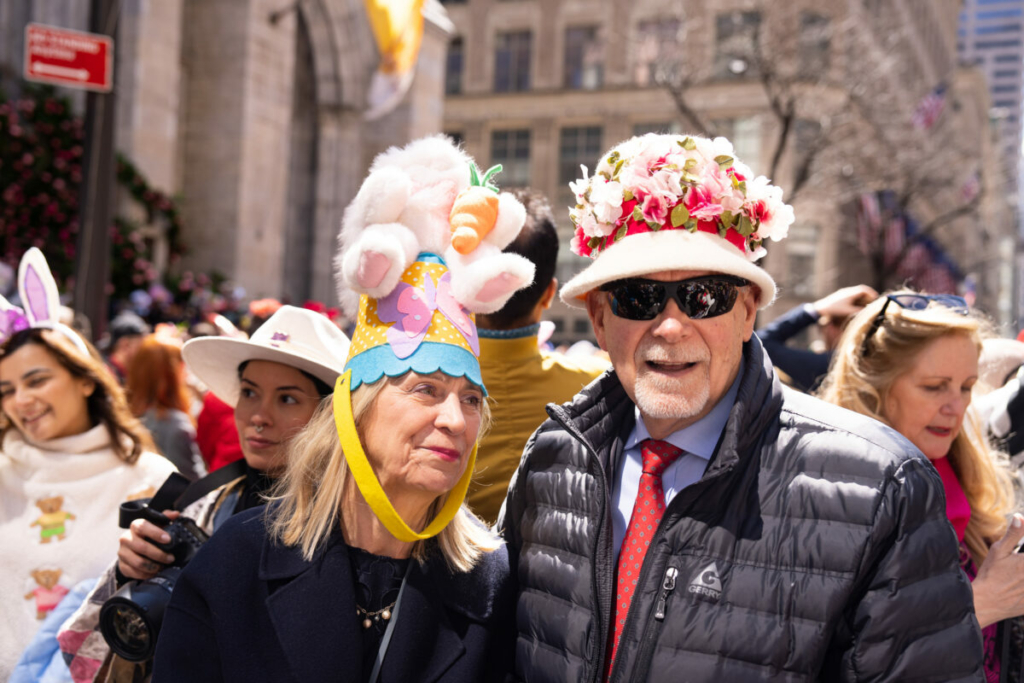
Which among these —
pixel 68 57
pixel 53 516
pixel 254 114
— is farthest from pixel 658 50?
pixel 53 516

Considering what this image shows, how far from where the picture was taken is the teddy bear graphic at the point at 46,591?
3.56m

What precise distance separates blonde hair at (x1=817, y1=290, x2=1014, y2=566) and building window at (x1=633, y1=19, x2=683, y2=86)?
13.6 meters

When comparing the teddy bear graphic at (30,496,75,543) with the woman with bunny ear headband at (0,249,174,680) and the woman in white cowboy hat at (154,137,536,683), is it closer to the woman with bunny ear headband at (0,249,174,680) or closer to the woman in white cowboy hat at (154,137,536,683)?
the woman with bunny ear headband at (0,249,174,680)

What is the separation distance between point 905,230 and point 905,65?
658 inches

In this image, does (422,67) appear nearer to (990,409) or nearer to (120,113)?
(120,113)

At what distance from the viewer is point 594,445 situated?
2.40 meters

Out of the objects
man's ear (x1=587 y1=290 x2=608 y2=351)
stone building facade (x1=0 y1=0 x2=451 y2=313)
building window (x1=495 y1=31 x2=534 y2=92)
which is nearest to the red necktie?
man's ear (x1=587 y1=290 x2=608 y2=351)

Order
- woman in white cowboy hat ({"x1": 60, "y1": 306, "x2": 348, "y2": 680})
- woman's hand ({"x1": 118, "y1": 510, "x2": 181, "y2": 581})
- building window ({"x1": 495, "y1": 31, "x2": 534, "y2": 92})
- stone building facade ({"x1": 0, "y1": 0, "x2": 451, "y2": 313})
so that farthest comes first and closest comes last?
building window ({"x1": 495, "y1": 31, "x2": 534, "y2": 92})
stone building facade ({"x1": 0, "y1": 0, "x2": 451, "y2": 313})
woman in white cowboy hat ({"x1": 60, "y1": 306, "x2": 348, "y2": 680})
woman's hand ({"x1": 118, "y1": 510, "x2": 181, "y2": 581})

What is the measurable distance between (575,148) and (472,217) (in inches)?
1619

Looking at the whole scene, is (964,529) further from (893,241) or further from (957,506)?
(893,241)

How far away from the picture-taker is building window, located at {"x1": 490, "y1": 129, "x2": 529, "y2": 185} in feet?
143

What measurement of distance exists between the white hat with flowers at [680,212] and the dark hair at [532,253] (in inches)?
38.2

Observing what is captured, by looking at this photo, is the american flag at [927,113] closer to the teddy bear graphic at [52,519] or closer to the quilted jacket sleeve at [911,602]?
the teddy bear graphic at [52,519]

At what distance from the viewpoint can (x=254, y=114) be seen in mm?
14820
